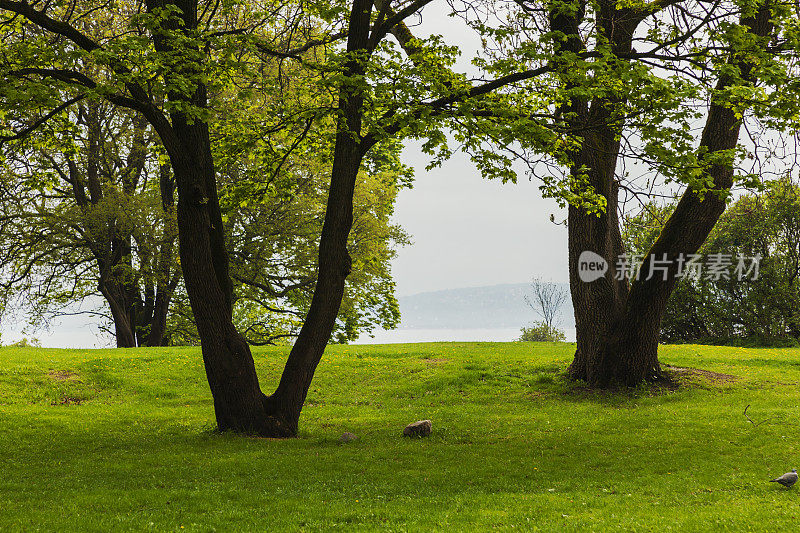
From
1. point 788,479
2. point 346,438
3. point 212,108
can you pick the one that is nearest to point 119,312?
point 212,108

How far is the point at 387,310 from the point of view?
28.2 meters

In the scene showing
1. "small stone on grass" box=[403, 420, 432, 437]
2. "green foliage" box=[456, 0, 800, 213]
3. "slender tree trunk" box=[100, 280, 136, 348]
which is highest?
"green foliage" box=[456, 0, 800, 213]

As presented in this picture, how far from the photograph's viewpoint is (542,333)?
39938mm

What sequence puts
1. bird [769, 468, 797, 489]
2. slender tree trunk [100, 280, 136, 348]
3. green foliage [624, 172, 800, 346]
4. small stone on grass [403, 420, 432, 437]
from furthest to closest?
green foliage [624, 172, 800, 346], slender tree trunk [100, 280, 136, 348], small stone on grass [403, 420, 432, 437], bird [769, 468, 797, 489]

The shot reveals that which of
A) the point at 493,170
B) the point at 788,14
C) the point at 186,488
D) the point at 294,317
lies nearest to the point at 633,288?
the point at 493,170

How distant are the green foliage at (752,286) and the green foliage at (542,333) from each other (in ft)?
24.5

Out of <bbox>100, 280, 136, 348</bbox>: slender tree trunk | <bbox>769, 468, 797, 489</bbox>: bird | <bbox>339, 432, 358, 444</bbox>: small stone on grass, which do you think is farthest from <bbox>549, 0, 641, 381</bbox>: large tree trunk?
<bbox>100, 280, 136, 348</bbox>: slender tree trunk

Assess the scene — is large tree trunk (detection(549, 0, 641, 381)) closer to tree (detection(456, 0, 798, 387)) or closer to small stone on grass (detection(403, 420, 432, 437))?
tree (detection(456, 0, 798, 387))

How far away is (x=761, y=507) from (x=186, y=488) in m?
7.75

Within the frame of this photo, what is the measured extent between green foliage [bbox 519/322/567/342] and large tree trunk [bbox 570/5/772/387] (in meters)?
21.9

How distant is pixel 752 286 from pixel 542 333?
12096 millimetres

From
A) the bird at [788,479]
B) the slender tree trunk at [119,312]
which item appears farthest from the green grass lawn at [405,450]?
the slender tree trunk at [119,312]

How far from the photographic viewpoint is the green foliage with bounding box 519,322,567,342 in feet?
131

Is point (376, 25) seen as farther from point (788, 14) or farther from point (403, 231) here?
point (403, 231)
